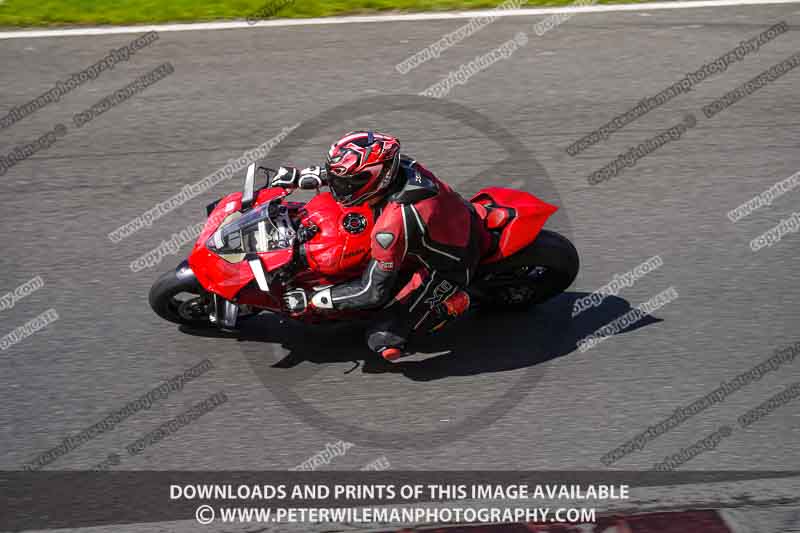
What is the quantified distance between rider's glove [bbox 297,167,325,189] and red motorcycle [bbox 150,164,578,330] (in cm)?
12

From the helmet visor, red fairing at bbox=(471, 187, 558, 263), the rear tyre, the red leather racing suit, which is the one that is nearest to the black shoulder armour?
the red leather racing suit

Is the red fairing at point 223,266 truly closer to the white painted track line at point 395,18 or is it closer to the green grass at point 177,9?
the white painted track line at point 395,18

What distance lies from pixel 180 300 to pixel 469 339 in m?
1.89

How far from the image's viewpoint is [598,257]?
7527 millimetres

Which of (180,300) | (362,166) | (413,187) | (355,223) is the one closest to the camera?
(362,166)

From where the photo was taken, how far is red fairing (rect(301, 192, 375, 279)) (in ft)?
20.7

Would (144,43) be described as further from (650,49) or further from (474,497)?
(474,497)

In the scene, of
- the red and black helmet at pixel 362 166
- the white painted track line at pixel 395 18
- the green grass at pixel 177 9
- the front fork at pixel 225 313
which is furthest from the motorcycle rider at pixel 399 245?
the green grass at pixel 177 9

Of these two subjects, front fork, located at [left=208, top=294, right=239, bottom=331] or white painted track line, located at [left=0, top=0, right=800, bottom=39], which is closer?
front fork, located at [left=208, top=294, right=239, bottom=331]

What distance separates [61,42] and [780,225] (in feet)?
23.2

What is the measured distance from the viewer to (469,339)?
22.4ft

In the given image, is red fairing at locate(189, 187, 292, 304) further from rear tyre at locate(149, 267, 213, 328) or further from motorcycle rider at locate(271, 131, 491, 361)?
motorcycle rider at locate(271, 131, 491, 361)

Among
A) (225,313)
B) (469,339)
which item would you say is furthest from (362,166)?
(469,339)

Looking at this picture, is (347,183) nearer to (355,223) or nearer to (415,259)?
(355,223)
